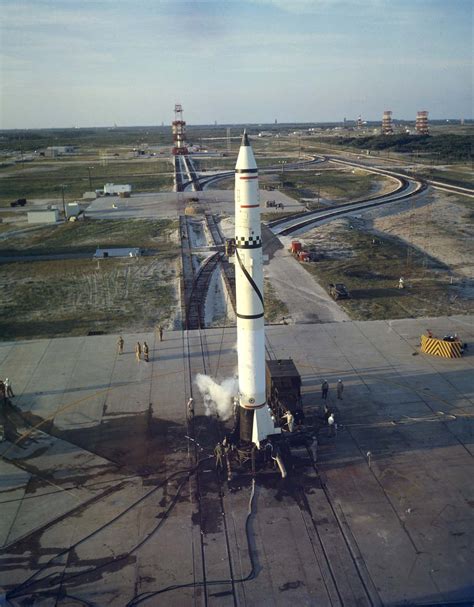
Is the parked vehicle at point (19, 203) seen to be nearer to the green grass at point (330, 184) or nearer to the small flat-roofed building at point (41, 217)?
the small flat-roofed building at point (41, 217)

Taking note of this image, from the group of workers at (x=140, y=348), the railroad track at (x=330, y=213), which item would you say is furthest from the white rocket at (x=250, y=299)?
the railroad track at (x=330, y=213)

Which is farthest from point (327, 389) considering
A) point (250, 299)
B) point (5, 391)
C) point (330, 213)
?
point (330, 213)

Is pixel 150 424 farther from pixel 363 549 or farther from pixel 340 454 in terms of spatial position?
pixel 363 549

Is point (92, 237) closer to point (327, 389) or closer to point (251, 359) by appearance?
point (327, 389)

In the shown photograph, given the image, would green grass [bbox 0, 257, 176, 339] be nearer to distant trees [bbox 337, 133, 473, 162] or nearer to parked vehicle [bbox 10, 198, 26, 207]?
parked vehicle [bbox 10, 198, 26, 207]

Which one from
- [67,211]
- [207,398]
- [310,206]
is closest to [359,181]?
[310,206]

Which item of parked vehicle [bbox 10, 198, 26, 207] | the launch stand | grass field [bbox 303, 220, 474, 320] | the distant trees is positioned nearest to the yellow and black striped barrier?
grass field [bbox 303, 220, 474, 320]
